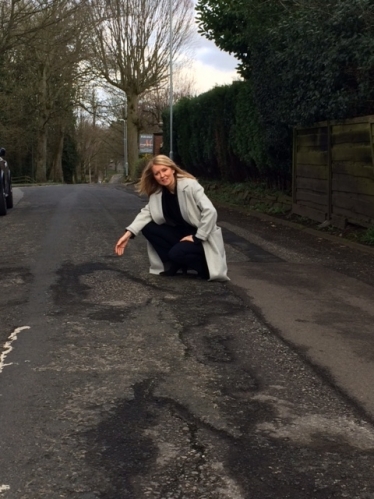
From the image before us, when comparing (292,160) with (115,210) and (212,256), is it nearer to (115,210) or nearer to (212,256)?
(115,210)

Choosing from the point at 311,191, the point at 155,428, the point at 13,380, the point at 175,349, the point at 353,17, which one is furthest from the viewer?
the point at 311,191

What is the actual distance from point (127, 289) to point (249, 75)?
11.4m

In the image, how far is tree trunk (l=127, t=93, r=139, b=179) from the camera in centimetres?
4266

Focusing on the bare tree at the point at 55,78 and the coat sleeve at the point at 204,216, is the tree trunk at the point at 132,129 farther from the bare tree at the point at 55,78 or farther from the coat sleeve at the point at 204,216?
the coat sleeve at the point at 204,216

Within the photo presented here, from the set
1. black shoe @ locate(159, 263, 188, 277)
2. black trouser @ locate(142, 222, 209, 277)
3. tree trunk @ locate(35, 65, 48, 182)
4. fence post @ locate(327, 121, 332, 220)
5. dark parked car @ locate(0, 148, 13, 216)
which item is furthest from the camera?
tree trunk @ locate(35, 65, 48, 182)

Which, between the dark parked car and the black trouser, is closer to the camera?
the black trouser

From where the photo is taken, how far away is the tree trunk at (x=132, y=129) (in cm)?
4266

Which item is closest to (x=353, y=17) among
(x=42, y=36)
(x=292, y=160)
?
(x=292, y=160)

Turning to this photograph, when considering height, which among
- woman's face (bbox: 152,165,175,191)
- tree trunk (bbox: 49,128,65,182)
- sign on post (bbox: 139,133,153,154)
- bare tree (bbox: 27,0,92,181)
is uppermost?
bare tree (bbox: 27,0,92,181)

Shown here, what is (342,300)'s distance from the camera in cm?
735

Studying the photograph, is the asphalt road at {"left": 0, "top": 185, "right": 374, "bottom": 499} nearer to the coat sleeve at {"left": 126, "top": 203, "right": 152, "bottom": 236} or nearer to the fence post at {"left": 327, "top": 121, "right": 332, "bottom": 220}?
the coat sleeve at {"left": 126, "top": 203, "right": 152, "bottom": 236}

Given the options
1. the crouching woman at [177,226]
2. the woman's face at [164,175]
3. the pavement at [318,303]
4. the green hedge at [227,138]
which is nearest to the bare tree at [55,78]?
the green hedge at [227,138]

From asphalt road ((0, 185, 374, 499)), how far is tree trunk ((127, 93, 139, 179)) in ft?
113

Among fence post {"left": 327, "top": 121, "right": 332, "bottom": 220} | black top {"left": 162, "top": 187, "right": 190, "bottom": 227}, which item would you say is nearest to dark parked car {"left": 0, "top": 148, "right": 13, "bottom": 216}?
fence post {"left": 327, "top": 121, "right": 332, "bottom": 220}
